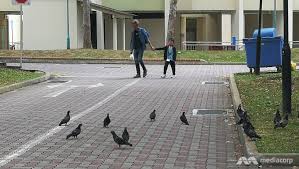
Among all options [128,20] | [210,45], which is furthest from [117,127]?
[128,20]

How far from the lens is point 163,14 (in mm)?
46938

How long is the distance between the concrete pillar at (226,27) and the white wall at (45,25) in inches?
547

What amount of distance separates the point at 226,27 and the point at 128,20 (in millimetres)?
7808

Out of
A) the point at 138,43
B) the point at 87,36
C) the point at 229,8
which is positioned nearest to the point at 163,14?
the point at 229,8

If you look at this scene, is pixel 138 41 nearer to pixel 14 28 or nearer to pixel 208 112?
pixel 208 112

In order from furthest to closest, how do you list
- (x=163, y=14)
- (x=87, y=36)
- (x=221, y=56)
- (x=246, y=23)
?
(x=246, y=23) < (x=163, y=14) < (x=87, y=36) < (x=221, y=56)

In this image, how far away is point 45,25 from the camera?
37.0 m

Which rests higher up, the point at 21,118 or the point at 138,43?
the point at 138,43

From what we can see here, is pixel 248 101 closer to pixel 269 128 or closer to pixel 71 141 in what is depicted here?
pixel 269 128

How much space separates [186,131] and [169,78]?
1006 cm

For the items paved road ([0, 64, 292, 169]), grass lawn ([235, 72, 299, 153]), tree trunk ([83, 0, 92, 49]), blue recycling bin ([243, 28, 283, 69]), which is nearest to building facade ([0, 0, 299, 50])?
tree trunk ([83, 0, 92, 49])

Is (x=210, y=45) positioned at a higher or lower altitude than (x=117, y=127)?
higher

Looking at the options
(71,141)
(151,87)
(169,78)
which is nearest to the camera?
(71,141)

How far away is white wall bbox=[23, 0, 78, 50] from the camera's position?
36625 mm
